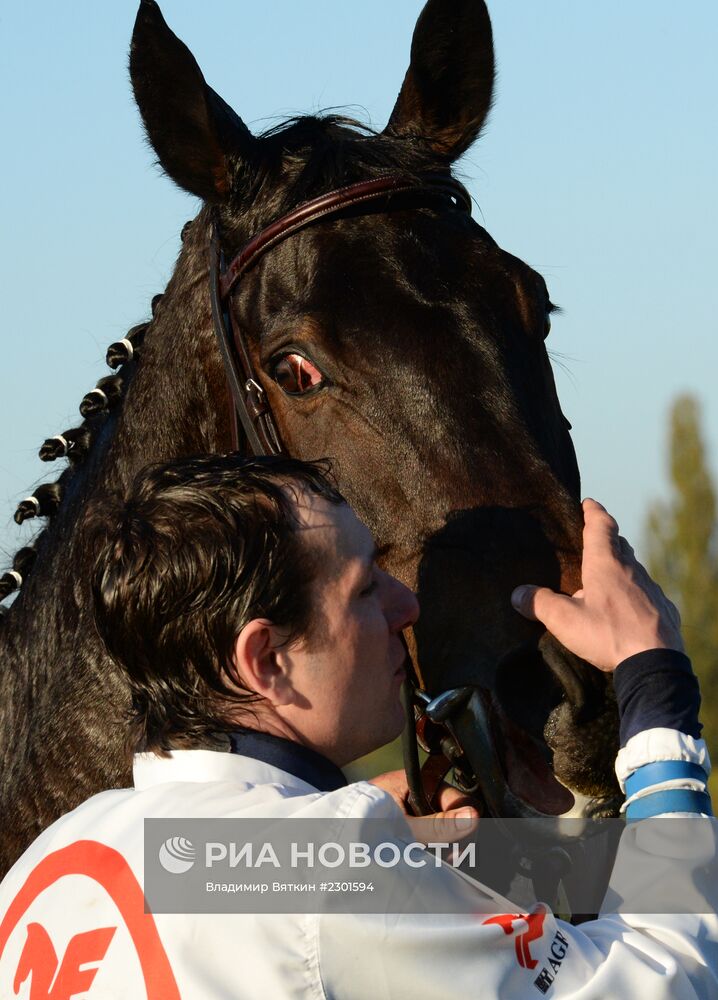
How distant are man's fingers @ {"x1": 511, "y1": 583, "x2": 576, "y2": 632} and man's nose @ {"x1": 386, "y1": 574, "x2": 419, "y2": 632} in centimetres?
28

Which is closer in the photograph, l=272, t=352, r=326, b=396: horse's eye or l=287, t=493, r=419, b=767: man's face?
l=287, t=493, r=419, b=767: man's face

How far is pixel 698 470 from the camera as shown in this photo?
1870 inches

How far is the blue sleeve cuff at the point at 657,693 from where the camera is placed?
2209mm

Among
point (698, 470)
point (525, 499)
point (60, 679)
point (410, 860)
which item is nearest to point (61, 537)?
point (60, 679)

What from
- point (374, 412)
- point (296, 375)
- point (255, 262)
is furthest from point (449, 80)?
point (374, 412)

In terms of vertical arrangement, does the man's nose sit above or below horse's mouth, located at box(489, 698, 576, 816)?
above

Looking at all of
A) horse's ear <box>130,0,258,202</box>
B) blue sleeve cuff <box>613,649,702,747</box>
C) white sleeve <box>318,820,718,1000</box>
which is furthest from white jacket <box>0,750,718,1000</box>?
horse's ear <box>130,0,258,202</box>

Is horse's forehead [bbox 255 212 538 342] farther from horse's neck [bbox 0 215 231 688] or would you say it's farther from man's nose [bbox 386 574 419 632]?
man's nose [bbox 386 574 419 632]

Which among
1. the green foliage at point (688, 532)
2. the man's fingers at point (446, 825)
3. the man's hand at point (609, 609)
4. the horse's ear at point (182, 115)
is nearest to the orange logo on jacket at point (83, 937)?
the man's fingers at point (446, 825)

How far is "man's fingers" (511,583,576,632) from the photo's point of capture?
8.48 ft

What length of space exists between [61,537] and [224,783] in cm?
195

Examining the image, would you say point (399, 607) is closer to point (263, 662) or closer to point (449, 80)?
point (263, 662)

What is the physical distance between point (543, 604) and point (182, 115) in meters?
1.90

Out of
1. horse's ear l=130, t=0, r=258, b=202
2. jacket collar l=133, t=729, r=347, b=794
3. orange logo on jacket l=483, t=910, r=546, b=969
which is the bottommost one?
orange logo on jacket l=483, t=910, r=546, b=969
